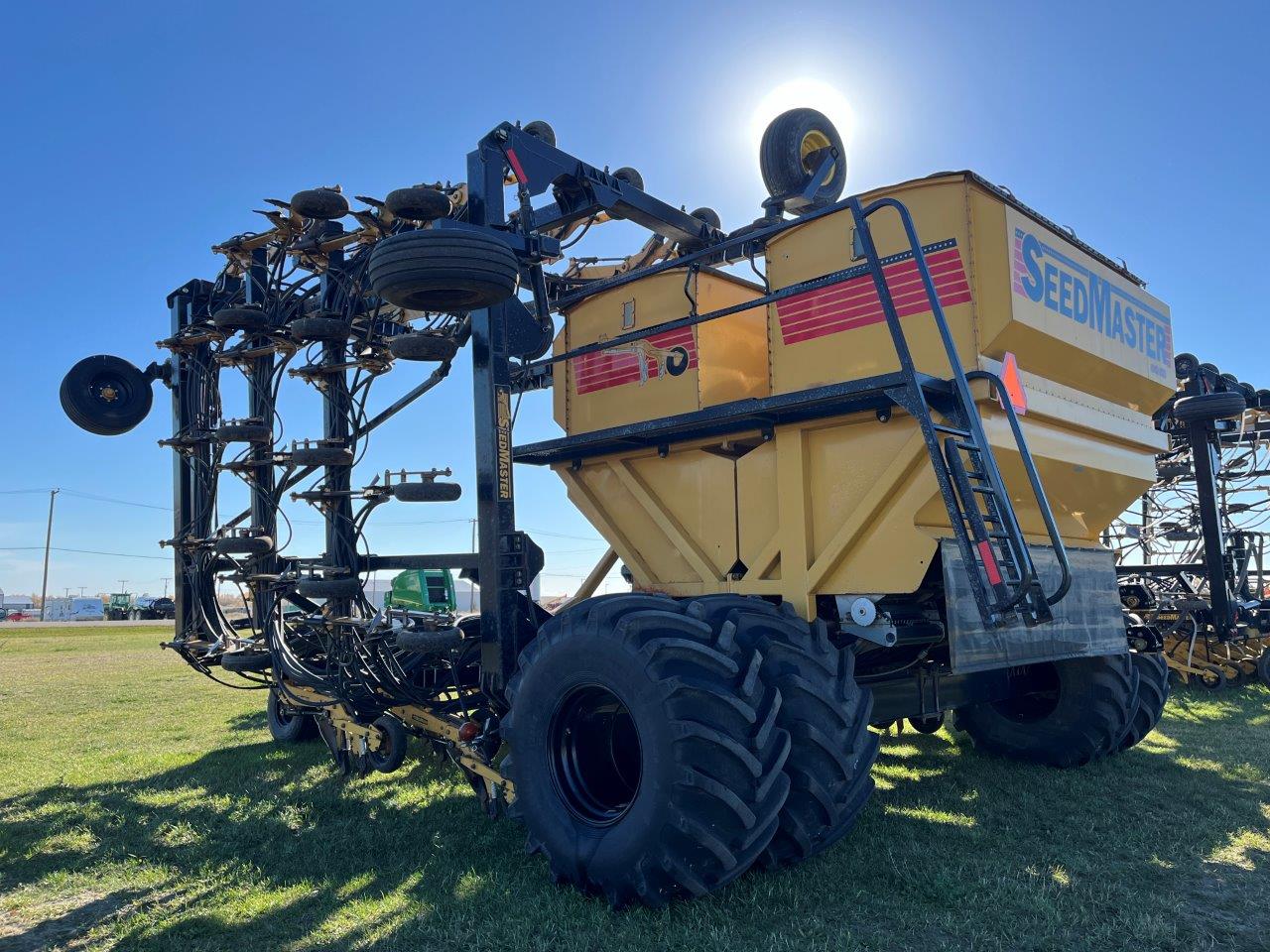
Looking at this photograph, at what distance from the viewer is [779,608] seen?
4.63 meters

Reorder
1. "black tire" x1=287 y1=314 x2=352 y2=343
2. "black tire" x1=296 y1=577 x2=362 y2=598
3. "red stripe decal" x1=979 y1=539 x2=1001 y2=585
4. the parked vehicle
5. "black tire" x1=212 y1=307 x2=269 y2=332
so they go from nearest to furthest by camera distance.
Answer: "red stripe decal" x1=979 y1=539 x2=1001 y2=585 → "black tire" x1=296 y1=577 x2=362 y2=598 → "black tire" x1=287 y1=314 x2=352 y2=343 → "black tire" x1=212 y1=307 x2=269 y2=332 → the parked vehicle

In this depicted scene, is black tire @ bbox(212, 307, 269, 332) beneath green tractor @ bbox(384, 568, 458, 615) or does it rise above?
above

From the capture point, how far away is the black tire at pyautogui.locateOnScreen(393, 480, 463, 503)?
19.2 feet

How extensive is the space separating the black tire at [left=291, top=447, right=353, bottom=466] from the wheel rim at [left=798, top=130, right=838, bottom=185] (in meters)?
3.77

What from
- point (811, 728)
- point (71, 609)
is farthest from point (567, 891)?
point (71, 609)

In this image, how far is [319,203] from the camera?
20.1 ft

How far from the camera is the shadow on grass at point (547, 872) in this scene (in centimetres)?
392

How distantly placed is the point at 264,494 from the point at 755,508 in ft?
13.2

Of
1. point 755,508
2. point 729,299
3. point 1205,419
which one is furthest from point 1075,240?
point 1205,419

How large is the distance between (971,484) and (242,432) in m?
5.13

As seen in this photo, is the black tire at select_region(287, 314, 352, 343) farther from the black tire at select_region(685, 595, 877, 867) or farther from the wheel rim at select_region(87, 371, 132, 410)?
the black tire at select_region(685, 595, 877, 867)

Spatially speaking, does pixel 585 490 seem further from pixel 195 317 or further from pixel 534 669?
pixel 195 317

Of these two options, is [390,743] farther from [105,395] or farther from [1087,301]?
[1087,301]

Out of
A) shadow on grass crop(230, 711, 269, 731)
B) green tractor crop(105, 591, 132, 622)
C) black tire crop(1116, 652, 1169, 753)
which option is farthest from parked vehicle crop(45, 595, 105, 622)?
black tire crop(1116, 652, 1169, 753)
